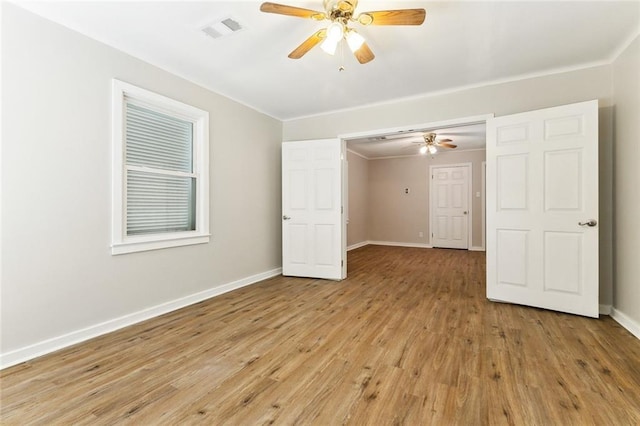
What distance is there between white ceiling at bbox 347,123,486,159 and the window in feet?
9.95

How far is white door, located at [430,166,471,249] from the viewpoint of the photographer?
7.60m

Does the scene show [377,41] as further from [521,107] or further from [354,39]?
[521,107]

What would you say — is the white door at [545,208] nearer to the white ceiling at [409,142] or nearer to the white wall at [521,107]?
the white wall at [521,107]

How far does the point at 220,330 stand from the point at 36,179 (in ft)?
6.09

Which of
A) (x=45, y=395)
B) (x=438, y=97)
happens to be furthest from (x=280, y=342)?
(x=438, y=97)

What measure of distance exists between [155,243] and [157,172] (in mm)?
752

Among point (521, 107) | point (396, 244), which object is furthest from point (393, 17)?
point (396, 244)

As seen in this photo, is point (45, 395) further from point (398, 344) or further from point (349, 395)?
point (398, 344)

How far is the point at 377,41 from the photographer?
2633 mm

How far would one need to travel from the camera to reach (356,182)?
7.94m

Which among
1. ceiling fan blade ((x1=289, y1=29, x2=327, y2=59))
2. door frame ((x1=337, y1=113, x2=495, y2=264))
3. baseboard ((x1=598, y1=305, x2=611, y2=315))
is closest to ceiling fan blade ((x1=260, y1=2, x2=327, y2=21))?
ceiling fan blade ((x1=289, y1=29, x2=327, y2=59))

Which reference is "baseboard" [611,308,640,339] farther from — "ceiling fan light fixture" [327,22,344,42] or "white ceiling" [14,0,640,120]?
"ceiling fan light fixture" [327,22,344,42]

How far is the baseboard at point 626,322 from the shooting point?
2.47m

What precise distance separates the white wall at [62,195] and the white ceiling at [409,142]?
391cm
